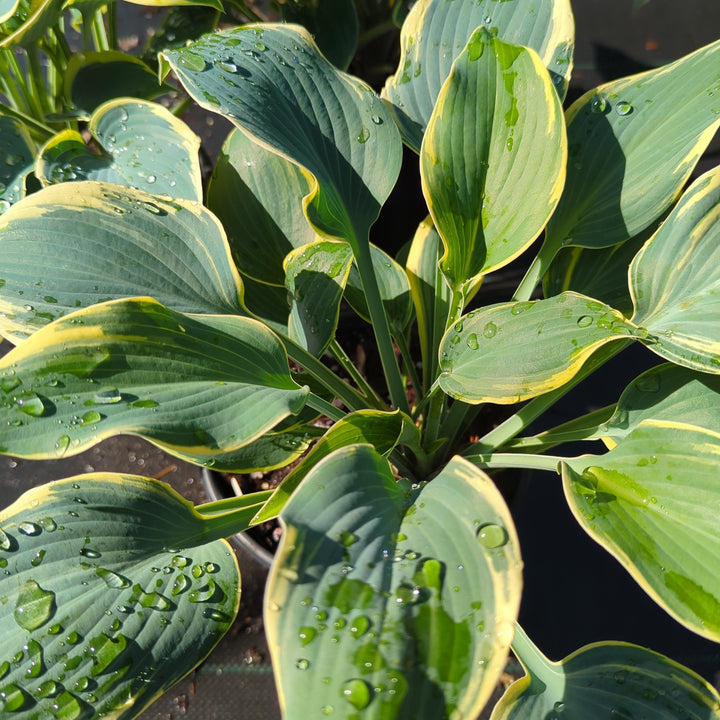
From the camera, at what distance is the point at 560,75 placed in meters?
0.69

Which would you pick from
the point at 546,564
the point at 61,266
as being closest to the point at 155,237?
the point at 61,266

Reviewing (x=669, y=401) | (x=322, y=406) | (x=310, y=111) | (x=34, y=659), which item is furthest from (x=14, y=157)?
(x=669, y=401)

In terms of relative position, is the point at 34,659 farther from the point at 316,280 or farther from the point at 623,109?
the point at 623,109

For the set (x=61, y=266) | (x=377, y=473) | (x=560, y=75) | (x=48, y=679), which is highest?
(x=560, y=75)

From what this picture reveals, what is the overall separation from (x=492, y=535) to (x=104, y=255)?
Answer: 41cm

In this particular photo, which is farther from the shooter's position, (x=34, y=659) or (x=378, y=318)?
(x=378, y=318)

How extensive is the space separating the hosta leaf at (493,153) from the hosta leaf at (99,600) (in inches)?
15.2

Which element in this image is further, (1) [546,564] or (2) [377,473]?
(1) [546,564]

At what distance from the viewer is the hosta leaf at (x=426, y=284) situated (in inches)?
33.0

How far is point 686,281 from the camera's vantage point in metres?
0.59

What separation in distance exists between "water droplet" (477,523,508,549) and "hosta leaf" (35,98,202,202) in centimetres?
49

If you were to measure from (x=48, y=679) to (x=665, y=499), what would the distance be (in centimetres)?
52

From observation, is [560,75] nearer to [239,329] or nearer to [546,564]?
[239,329]

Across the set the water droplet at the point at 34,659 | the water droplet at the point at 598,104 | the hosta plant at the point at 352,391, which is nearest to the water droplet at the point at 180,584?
the hosta plant at the point at 352,391
